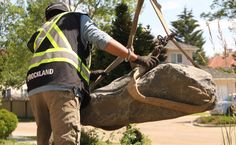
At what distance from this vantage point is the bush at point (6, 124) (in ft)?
50.9

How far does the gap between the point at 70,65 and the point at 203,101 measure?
3.46 ft

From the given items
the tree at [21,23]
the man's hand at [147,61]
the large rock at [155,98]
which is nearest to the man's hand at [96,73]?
the large rock at [155,98]

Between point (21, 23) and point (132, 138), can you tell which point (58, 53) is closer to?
point (132, 138)

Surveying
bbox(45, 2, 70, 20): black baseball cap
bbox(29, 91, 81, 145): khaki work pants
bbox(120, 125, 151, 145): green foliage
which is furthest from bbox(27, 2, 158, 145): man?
bbox(120, 125, 151, 145): green foliage

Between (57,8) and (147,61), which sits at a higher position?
(57,8)

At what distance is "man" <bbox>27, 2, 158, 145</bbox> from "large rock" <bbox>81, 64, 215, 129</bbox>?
0.19 metres

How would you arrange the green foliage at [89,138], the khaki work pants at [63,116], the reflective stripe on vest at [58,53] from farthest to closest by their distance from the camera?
the green foliage at [89,138] < the reflective stripe on vest at [58,53] < the khaki work pants at [63,116]

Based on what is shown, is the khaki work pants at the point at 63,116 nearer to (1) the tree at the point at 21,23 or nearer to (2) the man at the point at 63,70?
(2) the man at the point at 63,70

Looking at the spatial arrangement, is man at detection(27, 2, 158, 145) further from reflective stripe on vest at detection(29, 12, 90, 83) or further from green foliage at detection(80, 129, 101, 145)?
green foliage at detection(80, 129, 101, 145)

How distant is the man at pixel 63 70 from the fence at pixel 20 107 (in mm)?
33543

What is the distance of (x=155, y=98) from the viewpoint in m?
3.57

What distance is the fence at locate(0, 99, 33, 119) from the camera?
36.6 m

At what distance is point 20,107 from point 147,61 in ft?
114

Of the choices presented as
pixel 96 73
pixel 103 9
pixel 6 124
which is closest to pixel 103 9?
pixel 103 9
